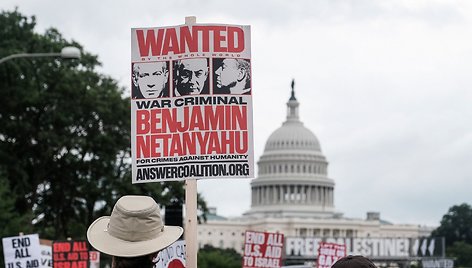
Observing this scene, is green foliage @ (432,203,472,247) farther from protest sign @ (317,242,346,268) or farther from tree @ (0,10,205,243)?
protest sign @ (317,242,346,268)

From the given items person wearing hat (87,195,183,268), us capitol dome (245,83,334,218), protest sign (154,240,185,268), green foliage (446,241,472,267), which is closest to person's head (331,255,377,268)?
person wearing hat (87,195,183,268)

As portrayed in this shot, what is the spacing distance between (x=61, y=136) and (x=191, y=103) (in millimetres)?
41192

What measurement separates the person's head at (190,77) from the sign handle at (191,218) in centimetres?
54

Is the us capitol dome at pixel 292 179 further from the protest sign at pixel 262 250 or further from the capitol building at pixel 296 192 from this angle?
the protest sign at pixel 262 250

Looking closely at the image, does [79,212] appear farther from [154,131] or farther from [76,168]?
[154,131]

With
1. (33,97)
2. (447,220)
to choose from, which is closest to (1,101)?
(33,97)

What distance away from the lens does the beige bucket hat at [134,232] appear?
5.11m

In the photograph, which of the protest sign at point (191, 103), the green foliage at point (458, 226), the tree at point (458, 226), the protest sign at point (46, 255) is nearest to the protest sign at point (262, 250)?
the protest sign at point (46, 255)

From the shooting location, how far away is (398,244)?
3059 inches

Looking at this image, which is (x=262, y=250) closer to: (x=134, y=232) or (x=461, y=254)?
(x=134, y=232)

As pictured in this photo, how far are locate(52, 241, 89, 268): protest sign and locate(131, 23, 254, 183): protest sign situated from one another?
38.2ft

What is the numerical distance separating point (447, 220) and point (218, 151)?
145767mm

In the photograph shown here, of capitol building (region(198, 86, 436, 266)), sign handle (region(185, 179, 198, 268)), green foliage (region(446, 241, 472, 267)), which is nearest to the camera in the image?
sign handle (region(185, 179, 198, 268))

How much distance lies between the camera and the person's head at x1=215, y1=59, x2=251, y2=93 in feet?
26.0
